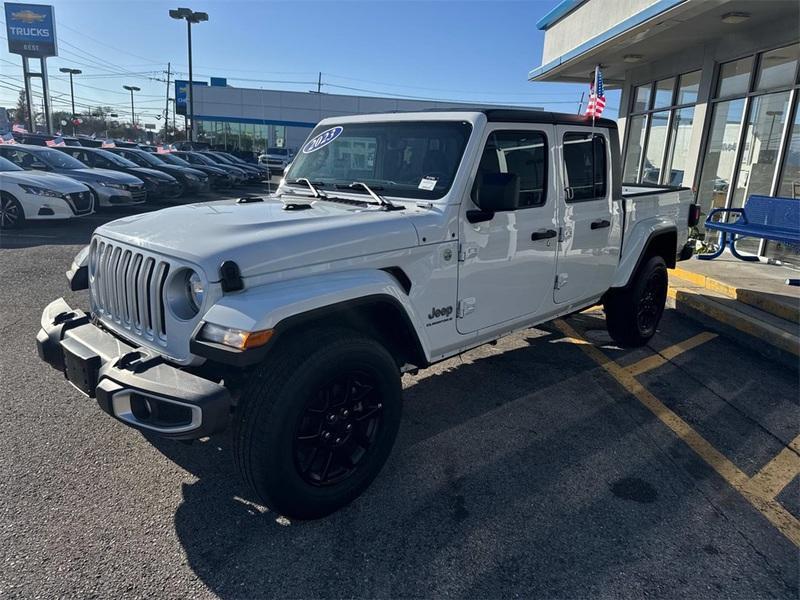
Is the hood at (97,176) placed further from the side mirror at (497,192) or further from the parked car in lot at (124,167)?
the side mirror at (497,192)

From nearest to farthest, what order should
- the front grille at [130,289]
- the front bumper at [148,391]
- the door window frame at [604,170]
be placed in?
the front bumper at [148,391] → the front grille at [130,289] → the door window frame at [604,170]

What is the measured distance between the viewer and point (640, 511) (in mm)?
2953

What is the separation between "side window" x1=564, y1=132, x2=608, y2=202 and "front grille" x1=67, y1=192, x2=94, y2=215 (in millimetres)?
10098

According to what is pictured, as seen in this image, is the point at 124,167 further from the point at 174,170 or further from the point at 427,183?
the point at 427,183

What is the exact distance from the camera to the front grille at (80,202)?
35.7 ft

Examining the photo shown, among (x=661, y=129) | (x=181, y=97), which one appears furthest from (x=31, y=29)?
(x=661, y=129)

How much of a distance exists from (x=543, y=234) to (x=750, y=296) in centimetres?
379

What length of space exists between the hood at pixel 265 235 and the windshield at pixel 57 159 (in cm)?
1138

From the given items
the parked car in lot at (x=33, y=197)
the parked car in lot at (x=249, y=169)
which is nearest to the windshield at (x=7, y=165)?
the parked car in lot at (x=33, y=197)

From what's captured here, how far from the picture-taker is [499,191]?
3.18m

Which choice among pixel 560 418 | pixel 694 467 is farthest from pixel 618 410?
pixel 694 467

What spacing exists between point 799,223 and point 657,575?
7.06 meters

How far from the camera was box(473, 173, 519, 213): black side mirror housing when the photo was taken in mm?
3184

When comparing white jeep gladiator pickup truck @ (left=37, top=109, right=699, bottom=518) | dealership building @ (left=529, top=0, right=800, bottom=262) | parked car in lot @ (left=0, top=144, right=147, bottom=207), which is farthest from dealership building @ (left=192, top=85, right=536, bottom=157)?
white jeep gladiator pickup truck @ (left=37, top=109, right=699, bottom=518)
